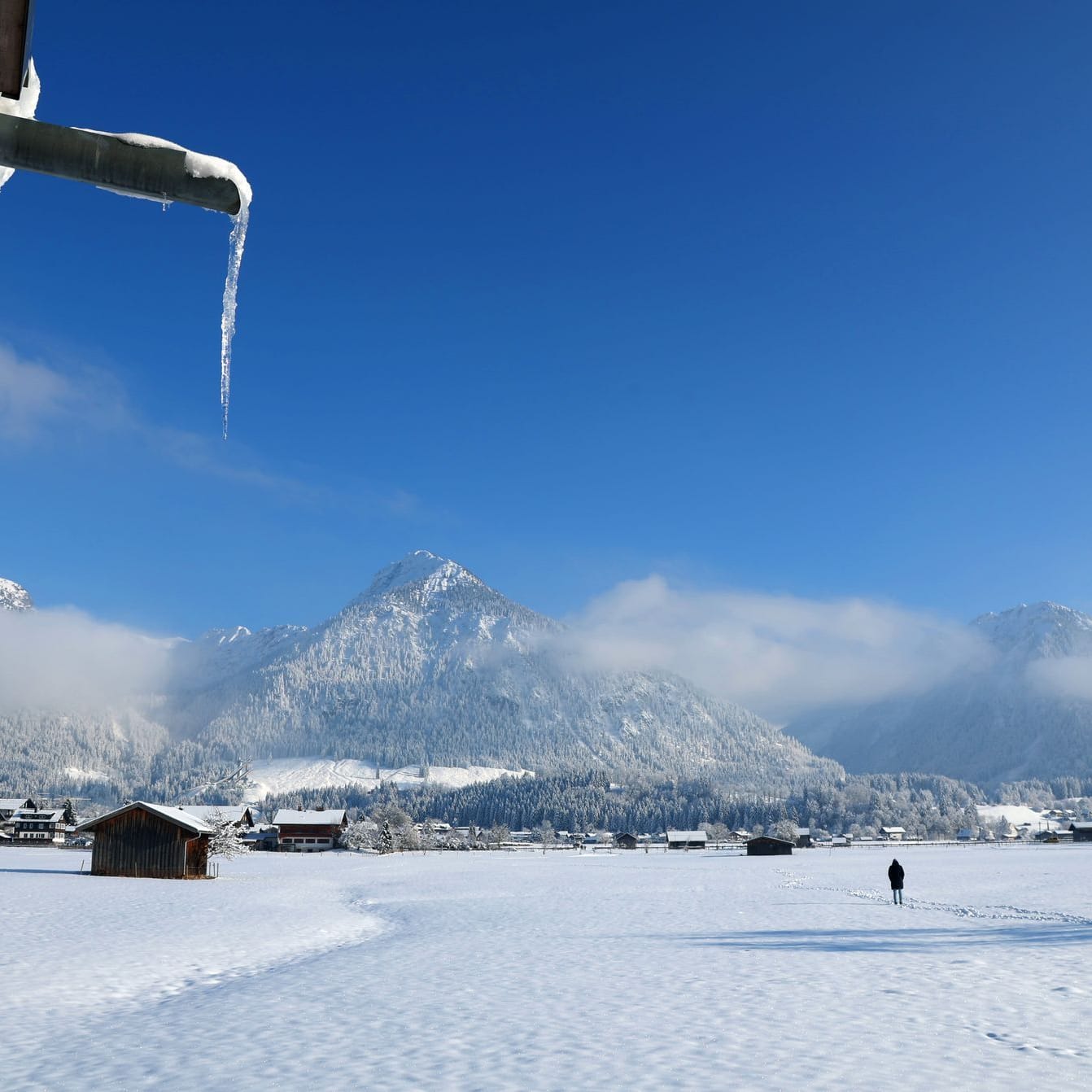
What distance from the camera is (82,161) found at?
105 inches

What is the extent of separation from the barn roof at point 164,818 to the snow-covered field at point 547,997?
786 inches

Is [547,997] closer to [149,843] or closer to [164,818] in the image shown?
[164,818]

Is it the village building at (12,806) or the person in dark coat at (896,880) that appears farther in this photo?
the village building at (12,806)

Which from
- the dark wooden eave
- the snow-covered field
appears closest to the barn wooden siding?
the snow-covered field

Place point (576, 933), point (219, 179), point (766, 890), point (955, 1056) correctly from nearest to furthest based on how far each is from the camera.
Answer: point (219, 179) → point (955, 1056) → point (576, 933) → point (766, 890)

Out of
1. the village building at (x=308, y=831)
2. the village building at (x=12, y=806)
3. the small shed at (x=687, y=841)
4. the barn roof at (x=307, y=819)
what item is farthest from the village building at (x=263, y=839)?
the small shed at (x=687, y=841)

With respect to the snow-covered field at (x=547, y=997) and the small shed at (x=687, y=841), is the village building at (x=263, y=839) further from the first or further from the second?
the snow-covered field at (x=547, y=997)

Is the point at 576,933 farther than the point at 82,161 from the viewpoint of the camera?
Yes

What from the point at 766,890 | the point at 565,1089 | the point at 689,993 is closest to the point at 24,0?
the point at 565,1089

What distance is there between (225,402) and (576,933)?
24.2m

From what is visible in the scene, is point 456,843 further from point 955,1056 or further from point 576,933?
point 955,1056

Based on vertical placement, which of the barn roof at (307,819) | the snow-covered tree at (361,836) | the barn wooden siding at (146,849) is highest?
the barn wooden siding at (146,849)

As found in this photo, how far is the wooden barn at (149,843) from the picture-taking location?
55094mm

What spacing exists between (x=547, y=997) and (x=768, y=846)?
391 ft
